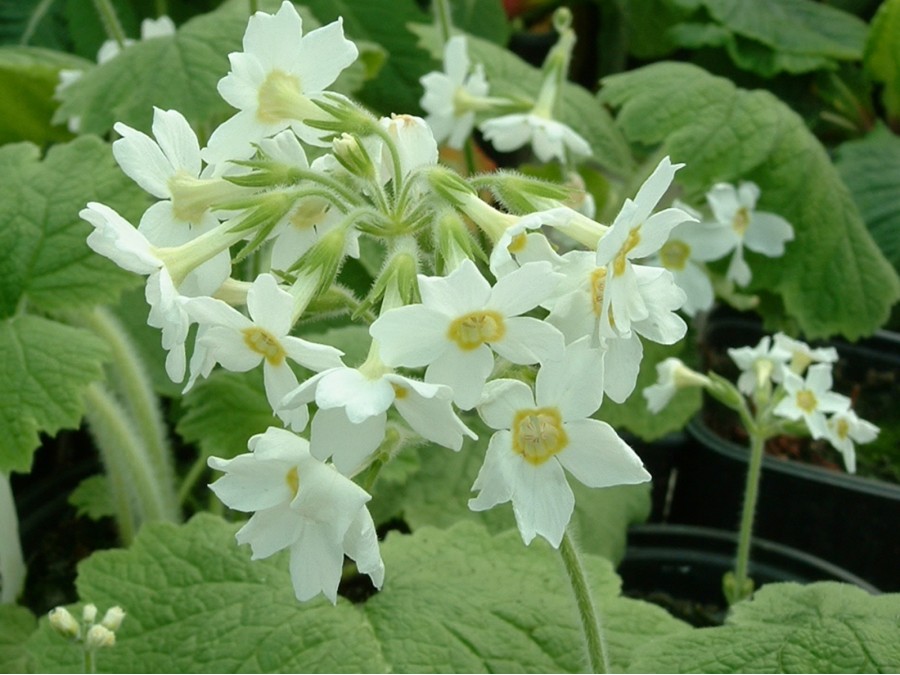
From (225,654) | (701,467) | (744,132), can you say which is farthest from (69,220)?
(701,467)

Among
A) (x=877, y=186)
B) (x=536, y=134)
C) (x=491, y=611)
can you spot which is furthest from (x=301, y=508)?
(x=877, y=186)

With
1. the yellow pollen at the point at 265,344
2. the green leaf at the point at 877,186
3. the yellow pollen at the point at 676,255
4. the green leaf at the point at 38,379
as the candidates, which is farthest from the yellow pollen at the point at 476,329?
the green leaf at the point at 877,186

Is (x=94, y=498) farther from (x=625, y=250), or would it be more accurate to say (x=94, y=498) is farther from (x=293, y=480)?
(x=625, y=250)

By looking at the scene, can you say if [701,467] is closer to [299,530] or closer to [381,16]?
[381,16]

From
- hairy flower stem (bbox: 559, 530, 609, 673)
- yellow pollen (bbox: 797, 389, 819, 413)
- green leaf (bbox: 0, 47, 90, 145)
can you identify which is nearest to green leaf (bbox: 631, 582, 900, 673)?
hairy flower stem (bbox: 559, 530, 609, 673)

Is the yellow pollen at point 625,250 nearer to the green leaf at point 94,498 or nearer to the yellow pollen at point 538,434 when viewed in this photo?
the yellow pollen at point 538,434

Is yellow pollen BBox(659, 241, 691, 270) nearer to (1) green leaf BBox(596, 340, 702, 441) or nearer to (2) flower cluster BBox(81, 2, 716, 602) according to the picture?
(1) green leaf BBox(596, 340, 702, 441)
